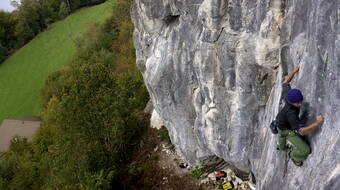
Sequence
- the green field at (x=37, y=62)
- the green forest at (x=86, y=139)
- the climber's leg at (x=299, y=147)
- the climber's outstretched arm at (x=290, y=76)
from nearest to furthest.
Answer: the climber's leg at (x=299, y=147) < the climber's outstretched arm at (x=290, y=76) < the green forest at (x=86, y=139) < the green field at (x=37, y=62)

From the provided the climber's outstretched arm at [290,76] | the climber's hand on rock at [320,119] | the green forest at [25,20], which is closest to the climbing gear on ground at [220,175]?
the climber's outstretched arm at [290,76]

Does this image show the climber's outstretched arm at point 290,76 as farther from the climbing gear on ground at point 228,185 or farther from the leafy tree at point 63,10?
the leafy tree at point 63,10

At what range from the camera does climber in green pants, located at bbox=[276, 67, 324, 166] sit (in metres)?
6.68

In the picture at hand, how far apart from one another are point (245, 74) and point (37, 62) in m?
57.7

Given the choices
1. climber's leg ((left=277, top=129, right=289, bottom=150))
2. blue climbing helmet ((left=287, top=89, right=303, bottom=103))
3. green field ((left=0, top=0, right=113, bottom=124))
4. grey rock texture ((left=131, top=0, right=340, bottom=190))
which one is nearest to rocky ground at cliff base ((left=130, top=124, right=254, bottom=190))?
grey rock texture ((left=131, top=0, right=340, bottom=190))

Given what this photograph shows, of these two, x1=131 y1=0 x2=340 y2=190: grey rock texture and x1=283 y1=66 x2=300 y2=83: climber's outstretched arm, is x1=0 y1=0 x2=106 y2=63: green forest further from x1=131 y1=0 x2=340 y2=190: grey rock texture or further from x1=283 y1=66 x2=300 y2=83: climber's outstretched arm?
x1=283 y1=66 x2=300 y2=83: climber's outstretched arm

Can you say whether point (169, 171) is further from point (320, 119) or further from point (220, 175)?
point (320, 119)

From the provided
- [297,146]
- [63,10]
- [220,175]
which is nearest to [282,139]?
[297,146]

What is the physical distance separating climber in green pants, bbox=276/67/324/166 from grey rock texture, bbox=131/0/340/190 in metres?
0.23

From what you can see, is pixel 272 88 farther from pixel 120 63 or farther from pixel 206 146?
pixel 120 63

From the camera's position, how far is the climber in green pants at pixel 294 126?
6680mm

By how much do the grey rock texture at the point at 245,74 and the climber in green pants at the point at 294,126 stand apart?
0.74 ft

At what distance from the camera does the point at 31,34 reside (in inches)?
2569

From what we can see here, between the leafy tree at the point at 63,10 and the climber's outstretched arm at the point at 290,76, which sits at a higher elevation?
the climber's outstretched arm at the point at 290,76
